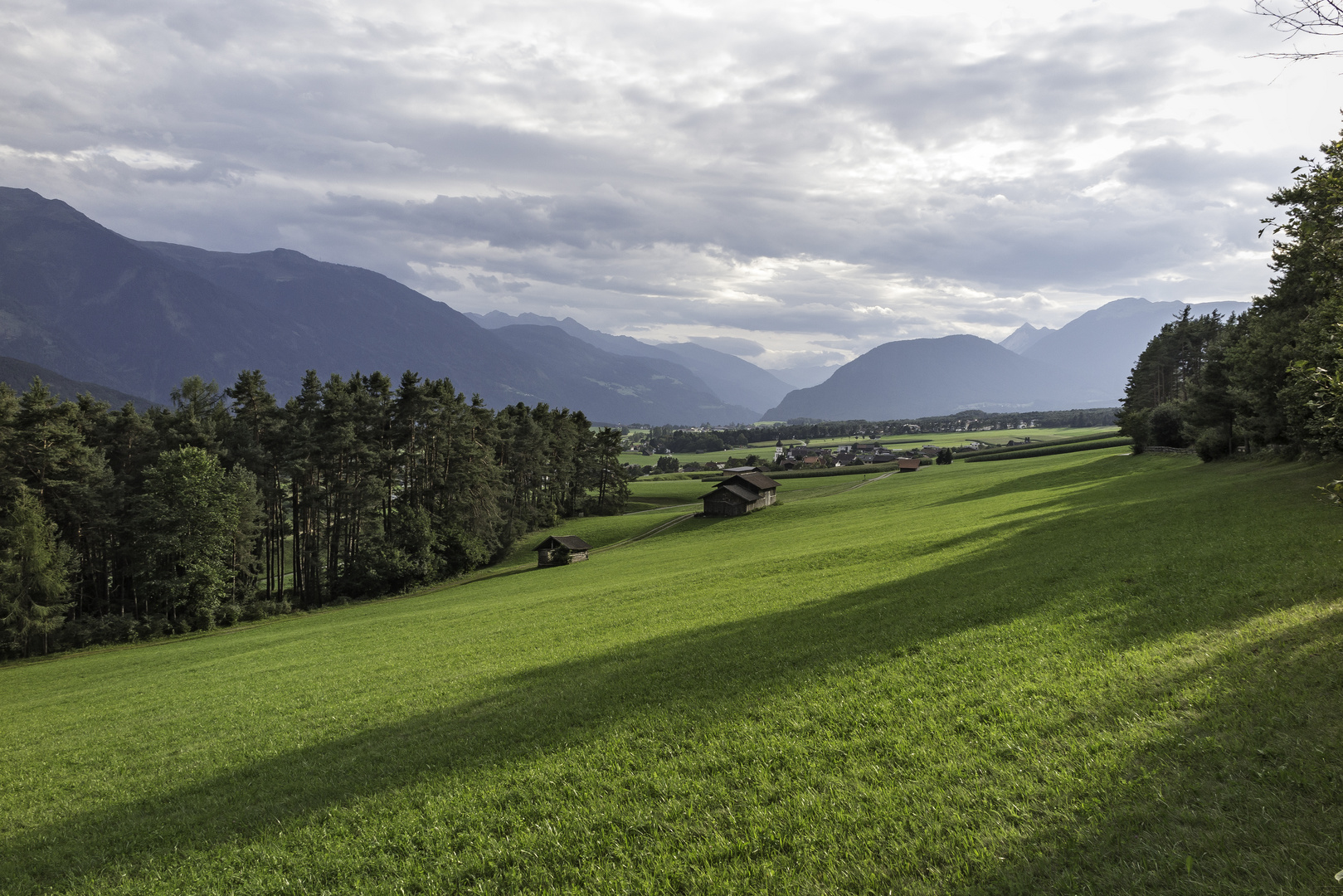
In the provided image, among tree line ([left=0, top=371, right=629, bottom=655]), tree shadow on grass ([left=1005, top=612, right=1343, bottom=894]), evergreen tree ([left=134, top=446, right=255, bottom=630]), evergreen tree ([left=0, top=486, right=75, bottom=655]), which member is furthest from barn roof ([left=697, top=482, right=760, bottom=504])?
tree shadow on grass ([left=1005, top=612, right=1343, bottom=894])

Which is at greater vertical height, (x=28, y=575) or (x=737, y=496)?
(x=737, y=496)

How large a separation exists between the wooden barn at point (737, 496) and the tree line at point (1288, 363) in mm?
47615

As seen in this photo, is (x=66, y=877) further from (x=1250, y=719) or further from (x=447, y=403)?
(x=447, y=403)

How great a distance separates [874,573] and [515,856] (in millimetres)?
21436

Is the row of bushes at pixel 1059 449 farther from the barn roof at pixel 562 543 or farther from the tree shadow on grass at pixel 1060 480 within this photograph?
the barn roof at pixel 562 543

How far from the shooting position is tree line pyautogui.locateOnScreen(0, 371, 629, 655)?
4709 cm

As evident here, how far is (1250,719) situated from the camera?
330 inches

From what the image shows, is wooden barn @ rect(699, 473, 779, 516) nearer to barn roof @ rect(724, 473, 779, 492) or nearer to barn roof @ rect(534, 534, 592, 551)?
barn roof @ rect(724, 473, 779, 492)

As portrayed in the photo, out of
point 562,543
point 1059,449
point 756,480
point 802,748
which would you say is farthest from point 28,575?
point 1059,449

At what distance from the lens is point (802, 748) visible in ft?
33.0

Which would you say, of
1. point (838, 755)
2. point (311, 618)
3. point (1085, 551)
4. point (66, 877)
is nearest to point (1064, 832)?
point (838, 755)

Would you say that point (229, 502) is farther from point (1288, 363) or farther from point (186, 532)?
point (1288, 363)

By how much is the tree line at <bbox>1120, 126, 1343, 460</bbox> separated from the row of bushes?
129 feet

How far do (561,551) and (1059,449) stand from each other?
106527 millimetres
